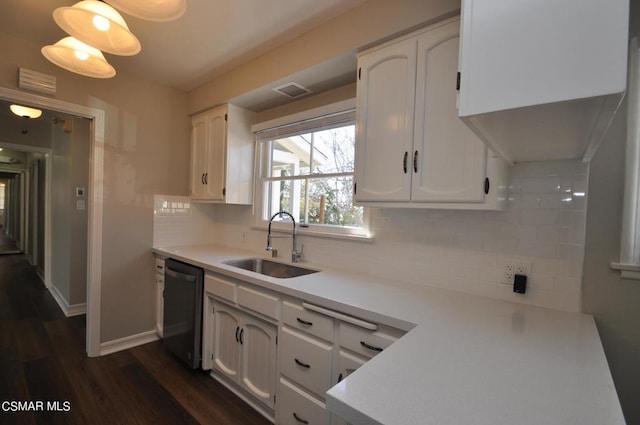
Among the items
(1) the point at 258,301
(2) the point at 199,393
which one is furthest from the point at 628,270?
(2) the point at 199,393

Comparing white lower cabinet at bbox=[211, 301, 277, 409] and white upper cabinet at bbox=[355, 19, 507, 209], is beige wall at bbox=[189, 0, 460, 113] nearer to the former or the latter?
white upper cabinet at bbox=[355, 19, 507, 209]

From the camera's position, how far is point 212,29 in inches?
78.7

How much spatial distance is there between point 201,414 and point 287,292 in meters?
1.07

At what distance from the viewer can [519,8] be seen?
767mm

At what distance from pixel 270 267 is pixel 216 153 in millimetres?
1204

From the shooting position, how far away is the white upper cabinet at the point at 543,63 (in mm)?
674

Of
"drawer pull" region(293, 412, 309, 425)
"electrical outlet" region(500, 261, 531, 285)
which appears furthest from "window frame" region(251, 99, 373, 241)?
"drawer pull" region(293, 412, 309, 425)

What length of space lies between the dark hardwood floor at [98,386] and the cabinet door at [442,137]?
178cm

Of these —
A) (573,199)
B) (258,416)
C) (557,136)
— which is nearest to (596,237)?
(573,199)

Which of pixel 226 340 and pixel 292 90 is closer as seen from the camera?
pixel 226 340

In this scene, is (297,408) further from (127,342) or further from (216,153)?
(216,153)

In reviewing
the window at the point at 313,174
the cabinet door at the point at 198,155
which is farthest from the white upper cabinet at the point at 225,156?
the window at the point at 313,174

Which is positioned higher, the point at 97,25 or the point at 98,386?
the point at 97,25

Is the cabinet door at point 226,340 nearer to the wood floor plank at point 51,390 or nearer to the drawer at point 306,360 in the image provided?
the drawer at point 306,360
